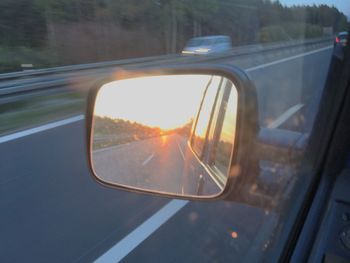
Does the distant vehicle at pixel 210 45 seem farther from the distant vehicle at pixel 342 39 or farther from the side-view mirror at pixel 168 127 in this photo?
the distant vehicle at pixel 342 39

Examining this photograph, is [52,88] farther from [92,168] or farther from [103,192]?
[92,168]

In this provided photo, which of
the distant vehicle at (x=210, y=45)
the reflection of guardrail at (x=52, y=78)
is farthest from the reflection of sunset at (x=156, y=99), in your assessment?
the distant vehicle at (x=210, y=45)

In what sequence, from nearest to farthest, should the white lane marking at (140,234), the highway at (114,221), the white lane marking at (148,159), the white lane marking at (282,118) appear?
the white lane marking at (148,159), the highway at (114,221), the white lane marking at (140,234), the white lane marking at (282,118)

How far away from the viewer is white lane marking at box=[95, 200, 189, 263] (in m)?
3.86

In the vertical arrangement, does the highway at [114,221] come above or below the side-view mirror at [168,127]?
below

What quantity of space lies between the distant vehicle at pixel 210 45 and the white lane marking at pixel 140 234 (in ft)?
65.1

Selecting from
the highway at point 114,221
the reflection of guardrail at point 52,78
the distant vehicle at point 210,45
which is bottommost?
the distant vehicle at point 210,45

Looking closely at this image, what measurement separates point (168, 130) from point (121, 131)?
702 mm

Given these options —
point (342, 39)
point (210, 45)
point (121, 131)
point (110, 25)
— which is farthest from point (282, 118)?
point (110, 25)

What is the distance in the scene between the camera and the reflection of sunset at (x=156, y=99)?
2.34 metres

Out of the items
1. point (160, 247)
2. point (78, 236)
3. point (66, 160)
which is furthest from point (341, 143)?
point (66, 160)

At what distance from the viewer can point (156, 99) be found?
2.54 m

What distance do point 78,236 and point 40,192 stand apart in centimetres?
143

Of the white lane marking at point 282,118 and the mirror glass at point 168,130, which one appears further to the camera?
the white lane marking at point 282,118
